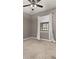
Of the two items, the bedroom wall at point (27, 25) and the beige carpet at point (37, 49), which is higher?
the bedroom wall at point (27, 25)

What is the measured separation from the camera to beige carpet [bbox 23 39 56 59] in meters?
0.72

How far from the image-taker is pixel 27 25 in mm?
796

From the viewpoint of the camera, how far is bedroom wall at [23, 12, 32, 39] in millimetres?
795

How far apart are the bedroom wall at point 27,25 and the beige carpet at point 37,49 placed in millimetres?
86

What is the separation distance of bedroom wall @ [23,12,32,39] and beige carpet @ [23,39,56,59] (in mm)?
86

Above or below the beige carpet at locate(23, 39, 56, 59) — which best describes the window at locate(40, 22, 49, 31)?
above

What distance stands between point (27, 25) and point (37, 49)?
31 centimetres

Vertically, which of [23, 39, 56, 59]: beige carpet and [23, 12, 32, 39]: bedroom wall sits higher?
[23, 12, 32, 39]: bedroom wall

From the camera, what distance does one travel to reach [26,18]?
0.80 m

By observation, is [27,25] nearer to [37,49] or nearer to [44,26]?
[44,26]

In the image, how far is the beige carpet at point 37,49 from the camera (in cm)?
72
